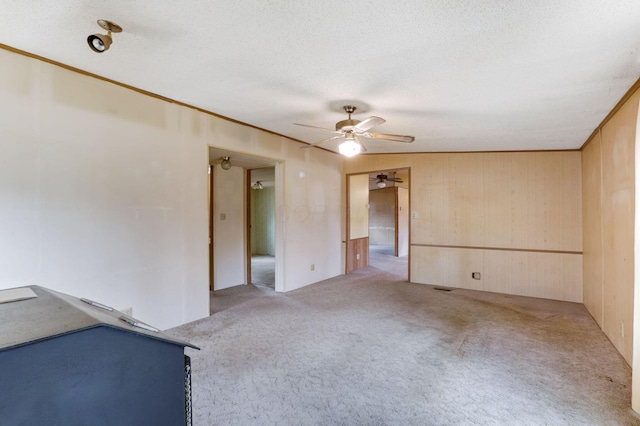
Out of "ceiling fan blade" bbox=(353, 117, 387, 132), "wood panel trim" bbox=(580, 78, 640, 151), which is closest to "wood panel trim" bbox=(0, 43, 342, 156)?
"ceiling fan blade" bbox=(353, 117, 387, 132)

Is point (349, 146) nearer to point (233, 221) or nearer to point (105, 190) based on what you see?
point (105, 190)

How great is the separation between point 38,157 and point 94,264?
0.96 m

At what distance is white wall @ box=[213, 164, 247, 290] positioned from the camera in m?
5.05

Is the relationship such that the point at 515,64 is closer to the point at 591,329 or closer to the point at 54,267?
the point at 591,329

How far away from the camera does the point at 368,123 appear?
2.99 metres

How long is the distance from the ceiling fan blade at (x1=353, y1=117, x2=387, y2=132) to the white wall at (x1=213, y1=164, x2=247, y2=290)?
2762 millimetres

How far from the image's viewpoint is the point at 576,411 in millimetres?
1984

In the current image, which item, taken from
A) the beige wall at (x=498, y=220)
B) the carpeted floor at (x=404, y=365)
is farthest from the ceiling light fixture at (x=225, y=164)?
the beige wall at (x=498, y=220)

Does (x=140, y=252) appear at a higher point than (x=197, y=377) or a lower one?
higher

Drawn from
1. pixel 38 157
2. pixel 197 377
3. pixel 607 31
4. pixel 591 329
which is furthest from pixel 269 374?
pixel 591 329

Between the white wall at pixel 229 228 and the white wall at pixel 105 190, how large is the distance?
4.03 ft

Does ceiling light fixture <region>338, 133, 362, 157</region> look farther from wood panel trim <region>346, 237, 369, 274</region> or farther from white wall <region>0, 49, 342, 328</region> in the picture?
wood panel trim <region>346, 237, 369, 274</region>

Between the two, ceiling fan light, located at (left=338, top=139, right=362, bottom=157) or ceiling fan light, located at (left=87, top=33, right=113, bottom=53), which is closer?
ceiling fan light, located at (left=87, top=33, right=113, bottom=53)

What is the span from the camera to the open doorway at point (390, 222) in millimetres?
7704
